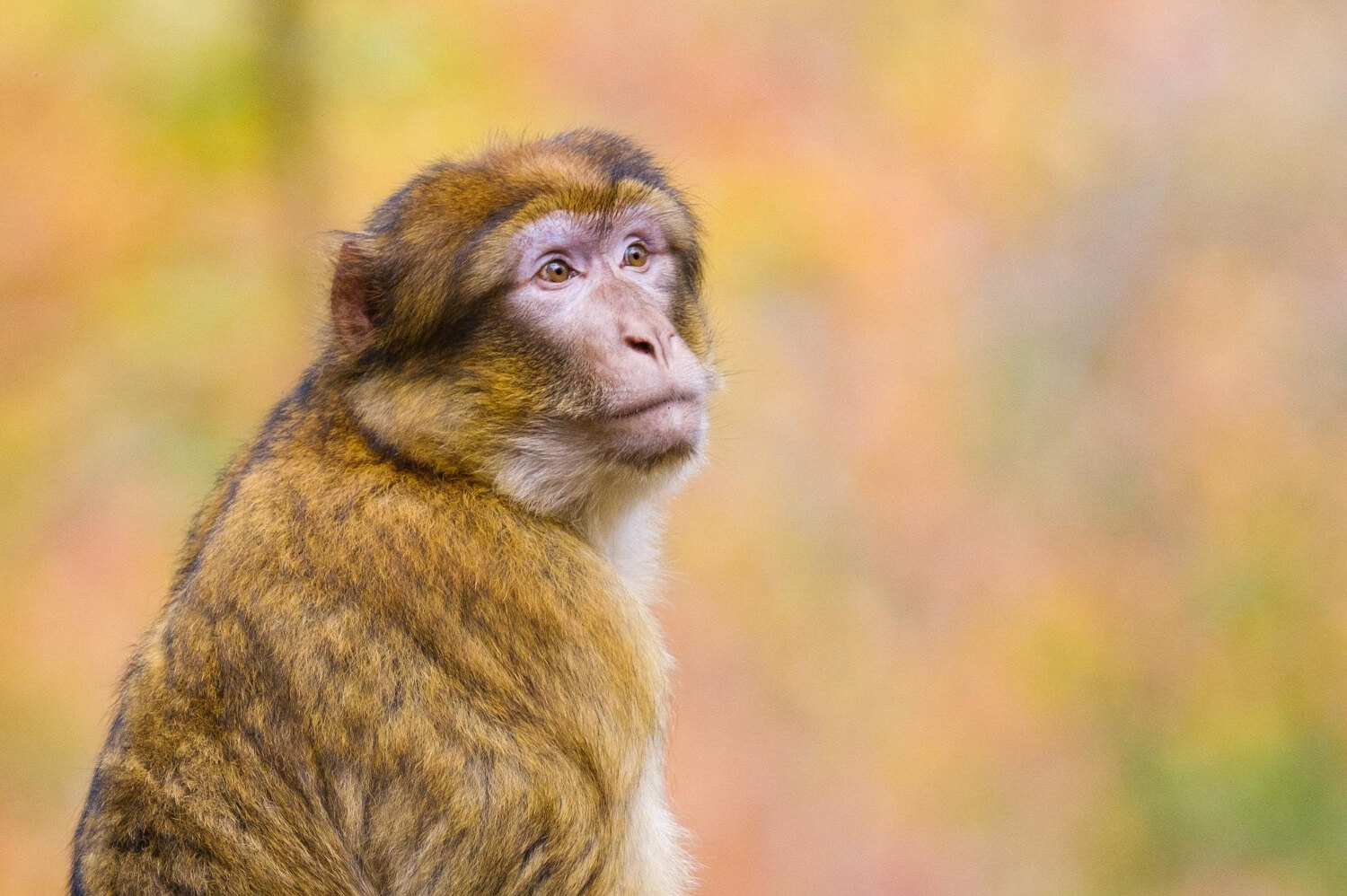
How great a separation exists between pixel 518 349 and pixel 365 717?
84 centimetres

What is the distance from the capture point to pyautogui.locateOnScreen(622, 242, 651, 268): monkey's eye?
3277 mm

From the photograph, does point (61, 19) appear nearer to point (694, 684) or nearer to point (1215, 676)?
point (694, 684)

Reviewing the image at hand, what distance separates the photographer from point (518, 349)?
10.0ft

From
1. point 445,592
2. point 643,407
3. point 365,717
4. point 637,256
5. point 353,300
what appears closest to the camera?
point 365,717

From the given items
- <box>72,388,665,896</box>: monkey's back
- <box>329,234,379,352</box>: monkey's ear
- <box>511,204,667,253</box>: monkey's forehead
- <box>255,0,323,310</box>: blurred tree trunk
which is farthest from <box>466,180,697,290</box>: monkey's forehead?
<box>255,0,323,310</box>: blurred tree trunk

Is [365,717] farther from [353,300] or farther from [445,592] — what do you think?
[353,300]

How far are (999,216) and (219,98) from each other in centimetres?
336

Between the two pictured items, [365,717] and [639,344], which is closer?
[365,717]

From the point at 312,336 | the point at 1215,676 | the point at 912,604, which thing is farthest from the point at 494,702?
the point at 1215,676

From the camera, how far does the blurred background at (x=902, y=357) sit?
5.75m

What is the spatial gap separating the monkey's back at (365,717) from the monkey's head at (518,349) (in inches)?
6.9

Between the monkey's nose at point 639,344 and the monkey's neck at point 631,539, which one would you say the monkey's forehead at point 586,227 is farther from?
the monkey's neck at point 631,539

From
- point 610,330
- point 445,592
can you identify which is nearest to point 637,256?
point 610,330

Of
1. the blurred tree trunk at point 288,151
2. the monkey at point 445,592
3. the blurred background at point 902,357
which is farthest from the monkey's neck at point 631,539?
the blurred tree trunk at point 288,151
